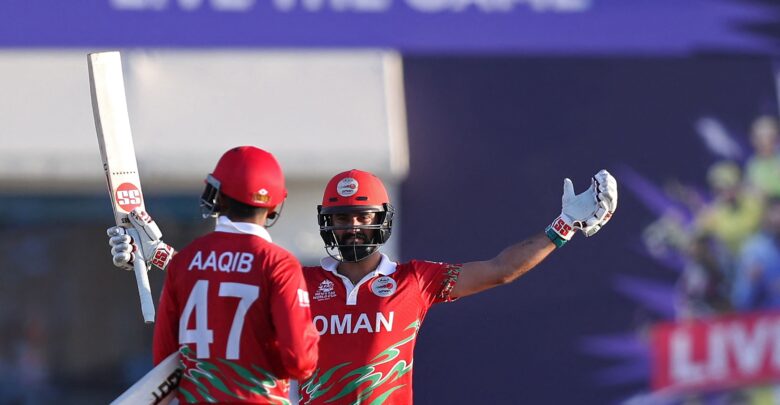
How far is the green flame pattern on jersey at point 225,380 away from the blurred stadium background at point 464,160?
451cm

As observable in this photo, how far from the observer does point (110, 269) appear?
9.21m

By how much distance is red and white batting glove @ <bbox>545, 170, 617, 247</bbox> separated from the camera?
4.15 m

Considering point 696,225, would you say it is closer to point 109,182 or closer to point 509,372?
point 509,372

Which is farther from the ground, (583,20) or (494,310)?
(583,20)

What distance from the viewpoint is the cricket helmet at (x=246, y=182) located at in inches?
146

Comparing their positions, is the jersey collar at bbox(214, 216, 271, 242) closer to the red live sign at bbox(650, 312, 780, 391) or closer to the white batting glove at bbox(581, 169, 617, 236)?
the white batting glove at bbox(581, 169, 617, 236)

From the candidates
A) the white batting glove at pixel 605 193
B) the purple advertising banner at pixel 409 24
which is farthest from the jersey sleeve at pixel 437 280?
the purple advertising banner at pixel 409 24

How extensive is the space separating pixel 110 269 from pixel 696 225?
460 centimetres

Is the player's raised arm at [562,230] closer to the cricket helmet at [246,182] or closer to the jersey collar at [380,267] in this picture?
the jersey collar at [380,267]

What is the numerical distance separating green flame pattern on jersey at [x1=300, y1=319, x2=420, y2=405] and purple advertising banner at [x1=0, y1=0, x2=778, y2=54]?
15.2 ft

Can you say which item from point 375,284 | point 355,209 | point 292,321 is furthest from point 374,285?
point 292,321

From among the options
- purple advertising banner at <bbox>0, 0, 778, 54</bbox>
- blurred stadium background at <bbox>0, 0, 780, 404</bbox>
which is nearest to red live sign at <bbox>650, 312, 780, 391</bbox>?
blurred stadium background at <bbox>0, 0, 780, 404</bbox>

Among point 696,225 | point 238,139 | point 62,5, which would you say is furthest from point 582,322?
point 62,5

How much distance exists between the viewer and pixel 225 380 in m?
3.58
